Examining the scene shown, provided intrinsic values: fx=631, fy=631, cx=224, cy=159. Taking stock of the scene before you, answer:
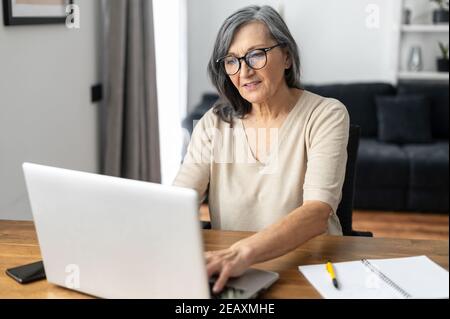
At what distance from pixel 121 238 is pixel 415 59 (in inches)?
154

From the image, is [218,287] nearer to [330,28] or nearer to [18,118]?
[18,118]

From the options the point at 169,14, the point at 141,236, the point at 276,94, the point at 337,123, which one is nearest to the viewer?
the point at 141,236

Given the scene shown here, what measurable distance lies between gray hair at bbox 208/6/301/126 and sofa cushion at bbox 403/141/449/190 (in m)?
2.32

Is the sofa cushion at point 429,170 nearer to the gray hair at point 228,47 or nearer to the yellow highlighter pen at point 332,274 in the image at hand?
the gray hair at point 228,47

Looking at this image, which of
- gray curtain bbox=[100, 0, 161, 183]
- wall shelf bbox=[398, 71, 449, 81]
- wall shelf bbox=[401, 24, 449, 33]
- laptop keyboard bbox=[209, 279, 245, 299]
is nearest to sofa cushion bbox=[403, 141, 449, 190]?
wall shelf bbox=[398, 71, 449, 81]

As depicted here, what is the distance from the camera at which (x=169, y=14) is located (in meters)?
4.00

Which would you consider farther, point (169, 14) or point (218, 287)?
point (169, 14)

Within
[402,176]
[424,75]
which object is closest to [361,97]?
[424,75]

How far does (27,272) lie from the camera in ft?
4.17

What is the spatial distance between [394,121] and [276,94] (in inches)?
105

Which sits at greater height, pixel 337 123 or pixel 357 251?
pixel 337 123

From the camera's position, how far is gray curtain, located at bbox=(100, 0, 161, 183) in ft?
9.89

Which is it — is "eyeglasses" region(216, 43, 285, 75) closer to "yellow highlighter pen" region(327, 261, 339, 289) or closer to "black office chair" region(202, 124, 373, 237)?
"black office chair" region(202, 124, 373, 237)
